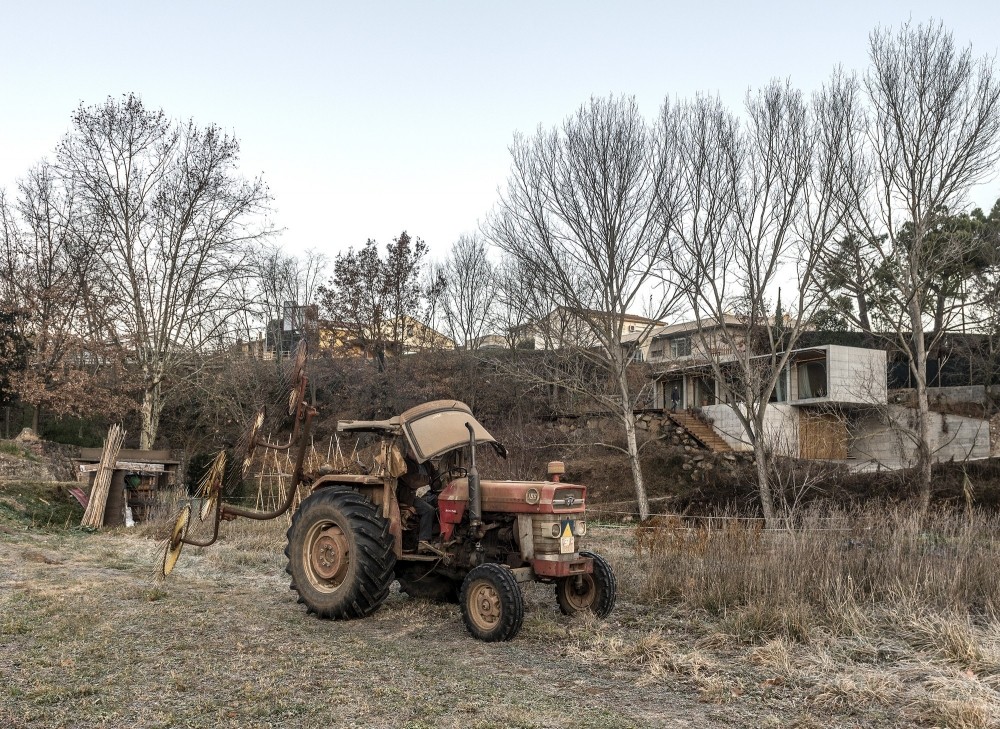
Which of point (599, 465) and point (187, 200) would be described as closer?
point (187, 200)

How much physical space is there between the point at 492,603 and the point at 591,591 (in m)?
1.23

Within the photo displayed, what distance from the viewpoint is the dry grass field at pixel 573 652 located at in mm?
4445

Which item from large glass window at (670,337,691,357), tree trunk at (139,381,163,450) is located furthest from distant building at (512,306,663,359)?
large glass window at (670,337,691,357)

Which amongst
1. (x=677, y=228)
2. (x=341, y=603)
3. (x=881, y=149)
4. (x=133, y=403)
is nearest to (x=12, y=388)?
(x=133, y=403)

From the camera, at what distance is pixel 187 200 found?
25.3 m

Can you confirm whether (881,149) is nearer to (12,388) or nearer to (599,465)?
(599,465)

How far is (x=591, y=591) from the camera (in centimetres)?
720

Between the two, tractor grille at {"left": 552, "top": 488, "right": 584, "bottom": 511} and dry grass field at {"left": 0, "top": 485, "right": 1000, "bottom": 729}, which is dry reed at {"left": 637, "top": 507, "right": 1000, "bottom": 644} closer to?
dry grass field at {"left": 0, "top": 485, "right": 1000, "bottom": 729}

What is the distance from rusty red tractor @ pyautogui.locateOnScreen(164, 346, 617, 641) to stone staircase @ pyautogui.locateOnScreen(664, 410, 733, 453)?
20884mm

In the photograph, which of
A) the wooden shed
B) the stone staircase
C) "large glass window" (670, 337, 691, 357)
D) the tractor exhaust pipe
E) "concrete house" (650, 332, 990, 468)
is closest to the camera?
the tractor exhaust pipe

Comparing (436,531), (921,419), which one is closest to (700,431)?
(921,419)

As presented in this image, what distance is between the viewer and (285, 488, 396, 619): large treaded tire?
702 centimetres

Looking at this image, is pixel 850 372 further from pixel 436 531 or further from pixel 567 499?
pixel 436 531

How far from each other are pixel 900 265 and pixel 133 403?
72.0 feet
